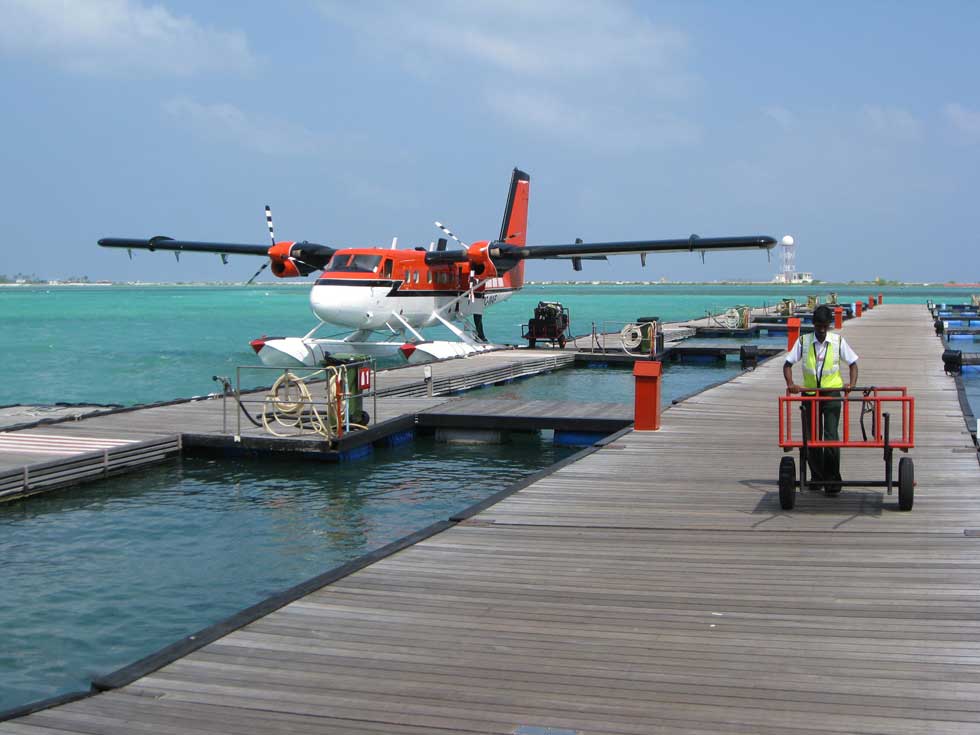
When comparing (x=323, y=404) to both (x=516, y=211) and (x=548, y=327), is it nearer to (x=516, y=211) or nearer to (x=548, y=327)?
(x=548, y=327)

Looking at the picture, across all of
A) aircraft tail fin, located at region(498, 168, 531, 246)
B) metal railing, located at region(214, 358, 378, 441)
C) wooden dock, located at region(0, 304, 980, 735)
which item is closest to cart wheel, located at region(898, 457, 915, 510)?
wooden dock, located at region(0, 304, 980, 735)

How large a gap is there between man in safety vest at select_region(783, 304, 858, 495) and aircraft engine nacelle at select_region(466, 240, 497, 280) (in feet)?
66.9

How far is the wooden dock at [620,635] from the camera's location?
157 inches

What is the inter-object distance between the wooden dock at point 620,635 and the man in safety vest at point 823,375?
0.36 m

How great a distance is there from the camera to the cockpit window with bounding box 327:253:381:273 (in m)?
24.8

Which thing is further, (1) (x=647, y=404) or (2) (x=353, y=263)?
(2) (x=353, y=263)

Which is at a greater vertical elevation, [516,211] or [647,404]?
[516,211]

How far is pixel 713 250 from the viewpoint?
83.6ft

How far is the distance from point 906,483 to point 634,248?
2058 cm

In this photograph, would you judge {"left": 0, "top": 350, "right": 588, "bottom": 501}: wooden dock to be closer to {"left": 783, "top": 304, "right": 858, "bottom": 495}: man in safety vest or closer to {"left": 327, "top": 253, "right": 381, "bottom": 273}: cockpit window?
{"left": 327, "top": 253, "right": 381, "bottom": 273}: cockpit window

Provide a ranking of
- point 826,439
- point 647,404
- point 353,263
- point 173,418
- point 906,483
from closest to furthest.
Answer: point 906,483
point 826,439
point 647,404
point 173,418
point 353,263

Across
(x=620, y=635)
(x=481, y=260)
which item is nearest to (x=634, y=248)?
(x=481, y=260)

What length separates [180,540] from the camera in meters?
9.71

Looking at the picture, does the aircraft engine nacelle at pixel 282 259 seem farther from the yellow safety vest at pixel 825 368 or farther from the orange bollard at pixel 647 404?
the yellow safety vest at pixel 825 368
